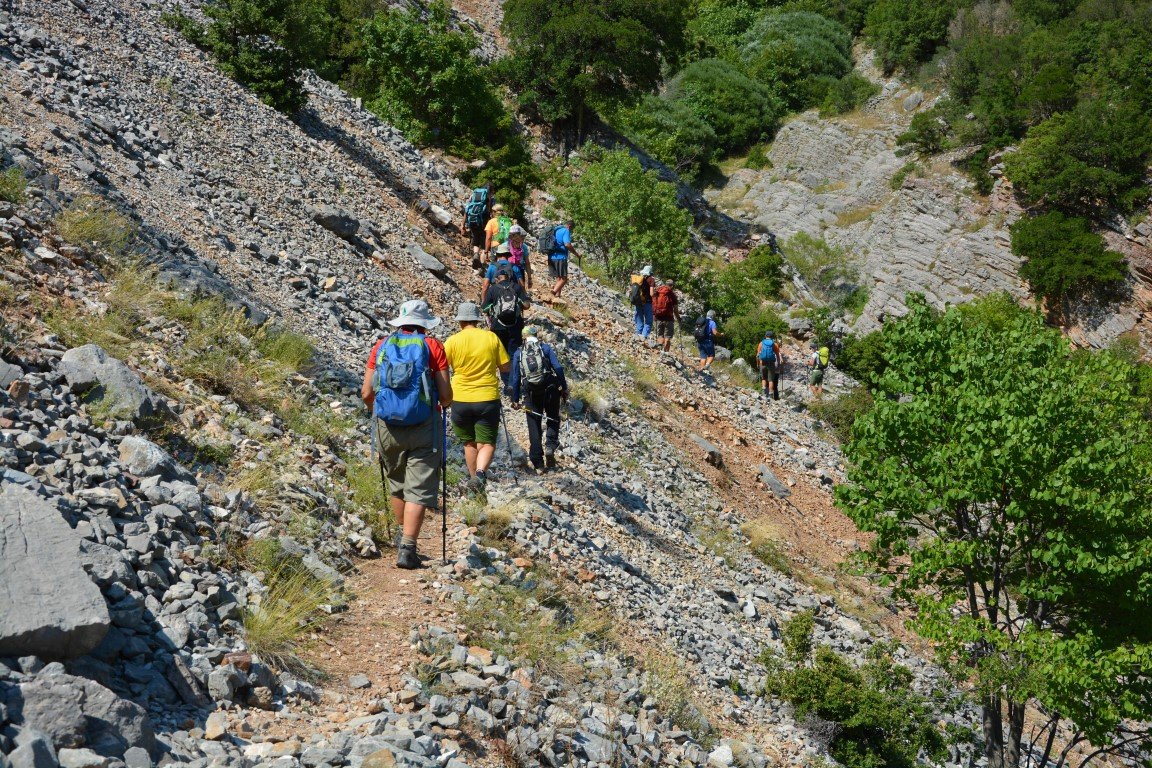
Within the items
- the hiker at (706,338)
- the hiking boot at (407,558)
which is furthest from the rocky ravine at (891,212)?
the hiking boot at (407,558)

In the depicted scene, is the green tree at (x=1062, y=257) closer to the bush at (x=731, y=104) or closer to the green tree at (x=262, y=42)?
the bush at (x=731, y=104)

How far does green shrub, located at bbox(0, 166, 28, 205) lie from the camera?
8.02 metres

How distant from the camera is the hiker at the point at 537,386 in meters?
9.63

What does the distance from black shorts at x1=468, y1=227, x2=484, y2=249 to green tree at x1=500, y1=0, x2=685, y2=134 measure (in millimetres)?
18485

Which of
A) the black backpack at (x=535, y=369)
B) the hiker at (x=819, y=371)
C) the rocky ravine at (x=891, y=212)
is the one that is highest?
the rocky ravine at (x=891, y=212)

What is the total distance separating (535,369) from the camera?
9.62 m

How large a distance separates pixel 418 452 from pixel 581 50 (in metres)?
31.2

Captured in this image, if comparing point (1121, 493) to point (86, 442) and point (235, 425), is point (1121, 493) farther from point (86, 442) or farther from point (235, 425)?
point (86, 442)

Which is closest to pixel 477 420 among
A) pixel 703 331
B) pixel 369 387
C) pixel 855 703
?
pixel 369 387

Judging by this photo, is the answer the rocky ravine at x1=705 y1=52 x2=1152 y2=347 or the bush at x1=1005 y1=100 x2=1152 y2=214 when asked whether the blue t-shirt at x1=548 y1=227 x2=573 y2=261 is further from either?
the bush at x1=1005 y1=100 x2=1152 y2=214

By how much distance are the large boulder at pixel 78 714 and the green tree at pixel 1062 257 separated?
4160 cm

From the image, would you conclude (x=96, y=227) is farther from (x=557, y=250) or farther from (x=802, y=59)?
(x=802, y=59)

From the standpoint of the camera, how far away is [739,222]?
150 ft

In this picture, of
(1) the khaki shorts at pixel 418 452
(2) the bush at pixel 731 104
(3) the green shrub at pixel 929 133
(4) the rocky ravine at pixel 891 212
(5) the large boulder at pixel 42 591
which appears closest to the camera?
(5) the large boulder at pixel 42 591
